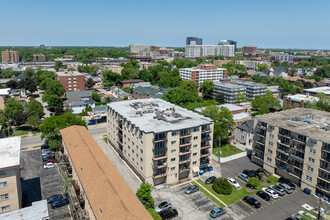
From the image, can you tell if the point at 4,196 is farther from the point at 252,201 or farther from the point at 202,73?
Result: the point at 202,73

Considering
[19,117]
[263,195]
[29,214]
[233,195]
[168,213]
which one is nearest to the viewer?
[29,214]

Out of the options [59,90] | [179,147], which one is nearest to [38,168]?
[179,147]

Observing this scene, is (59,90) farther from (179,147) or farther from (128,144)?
(179,147)

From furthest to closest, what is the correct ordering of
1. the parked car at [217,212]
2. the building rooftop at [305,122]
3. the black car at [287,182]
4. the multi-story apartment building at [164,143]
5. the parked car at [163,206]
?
the black car at [287,182] → the building rooftop at [305,122] → the multi-story apartment building at [164,143] → the parked car at [163,206] → the parked car at [217,212]

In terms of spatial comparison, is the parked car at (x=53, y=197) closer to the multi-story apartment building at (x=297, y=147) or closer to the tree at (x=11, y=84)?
the multi-story apartment building at (x=297, y=147)

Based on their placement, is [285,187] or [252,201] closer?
[252,201]

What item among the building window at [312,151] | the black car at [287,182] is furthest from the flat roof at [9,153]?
the building window at [312,151]

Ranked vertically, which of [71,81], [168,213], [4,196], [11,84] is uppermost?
[71,81]

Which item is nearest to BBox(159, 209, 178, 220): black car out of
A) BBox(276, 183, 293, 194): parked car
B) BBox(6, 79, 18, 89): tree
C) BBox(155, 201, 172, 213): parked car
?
BBox(155, 201, 172, 213): parked car

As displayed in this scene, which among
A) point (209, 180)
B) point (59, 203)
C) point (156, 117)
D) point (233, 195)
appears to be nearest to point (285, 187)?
point (233, 195)
